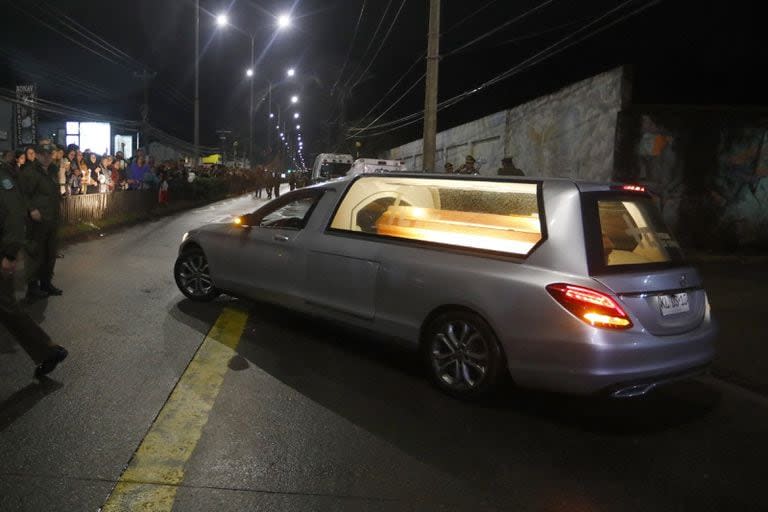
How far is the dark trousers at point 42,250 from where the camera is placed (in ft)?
24.6

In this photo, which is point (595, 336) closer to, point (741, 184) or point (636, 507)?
point (636, 507)

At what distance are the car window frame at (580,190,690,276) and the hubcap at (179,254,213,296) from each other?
4.29 meters

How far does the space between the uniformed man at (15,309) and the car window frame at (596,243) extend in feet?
12.4

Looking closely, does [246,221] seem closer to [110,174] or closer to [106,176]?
[106,176]

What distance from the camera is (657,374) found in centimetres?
429

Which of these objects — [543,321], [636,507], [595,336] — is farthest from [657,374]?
[636,507]

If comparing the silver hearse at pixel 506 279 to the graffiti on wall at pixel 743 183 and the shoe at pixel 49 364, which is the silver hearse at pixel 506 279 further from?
the graffiti on wall at pixel 743 183

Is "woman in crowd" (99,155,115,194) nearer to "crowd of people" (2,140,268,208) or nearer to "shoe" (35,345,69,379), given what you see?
"crowd of people" (2,140,268,208)

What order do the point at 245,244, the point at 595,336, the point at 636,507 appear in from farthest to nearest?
the point at 245,244
the point at 595,336
the point at 636,507

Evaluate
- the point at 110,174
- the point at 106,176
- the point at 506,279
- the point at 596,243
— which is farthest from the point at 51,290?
the point at 110,174

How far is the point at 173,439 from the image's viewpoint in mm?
3902

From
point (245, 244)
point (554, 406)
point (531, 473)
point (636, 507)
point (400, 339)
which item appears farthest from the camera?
point (245, 244)

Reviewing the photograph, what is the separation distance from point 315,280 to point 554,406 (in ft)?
7.65

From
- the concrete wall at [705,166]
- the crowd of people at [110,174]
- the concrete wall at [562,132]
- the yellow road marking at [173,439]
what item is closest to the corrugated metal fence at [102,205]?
the crowd of people at [110,174]
